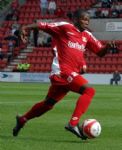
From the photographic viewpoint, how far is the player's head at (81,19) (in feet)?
34.0

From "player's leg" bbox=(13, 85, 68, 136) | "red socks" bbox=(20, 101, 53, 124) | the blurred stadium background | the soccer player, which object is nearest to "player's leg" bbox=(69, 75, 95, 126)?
the soccer player

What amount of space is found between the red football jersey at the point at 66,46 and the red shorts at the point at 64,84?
0.11m

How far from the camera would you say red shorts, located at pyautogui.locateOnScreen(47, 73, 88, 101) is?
10.1m

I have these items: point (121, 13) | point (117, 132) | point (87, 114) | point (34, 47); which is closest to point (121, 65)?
point (121, 13)

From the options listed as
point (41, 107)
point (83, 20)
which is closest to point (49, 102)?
point (41, 107)

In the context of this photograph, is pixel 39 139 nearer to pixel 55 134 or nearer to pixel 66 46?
pixel 55 134

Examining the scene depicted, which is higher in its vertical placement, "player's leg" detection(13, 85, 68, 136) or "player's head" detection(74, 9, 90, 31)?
"player's head" detection(74, 9, 90, 31)

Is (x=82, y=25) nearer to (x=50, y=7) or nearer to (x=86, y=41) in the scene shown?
(x=86, y=41)

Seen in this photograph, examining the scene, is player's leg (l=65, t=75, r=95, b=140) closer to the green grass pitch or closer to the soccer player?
the soccer player

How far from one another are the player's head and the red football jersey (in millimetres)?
92

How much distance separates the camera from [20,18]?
5000cm

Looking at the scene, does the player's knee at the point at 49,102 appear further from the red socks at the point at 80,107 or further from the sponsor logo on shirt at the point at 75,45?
the sponsor logo on shirt at the point at 75,45

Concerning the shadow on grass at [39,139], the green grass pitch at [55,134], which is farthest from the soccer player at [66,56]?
the green grass pitch at [55,134]

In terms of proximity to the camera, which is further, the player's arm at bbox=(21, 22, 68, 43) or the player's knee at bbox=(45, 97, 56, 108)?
the player's knee at bbox=(45, 97, 56, 108)
